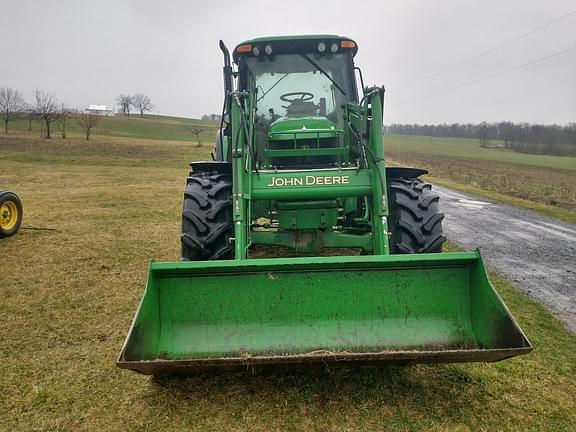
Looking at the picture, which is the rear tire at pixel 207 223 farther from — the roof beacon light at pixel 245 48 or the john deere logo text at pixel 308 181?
the roof beacon light at pixel 245 48

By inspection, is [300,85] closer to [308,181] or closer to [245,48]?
[245,48]

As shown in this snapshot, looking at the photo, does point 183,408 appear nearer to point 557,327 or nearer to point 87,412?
point 87,412

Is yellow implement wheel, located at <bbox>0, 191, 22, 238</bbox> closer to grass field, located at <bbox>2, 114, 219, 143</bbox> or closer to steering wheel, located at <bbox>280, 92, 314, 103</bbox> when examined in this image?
steering wheel, located at <bbox>280, 92, 314, 103</bbox>

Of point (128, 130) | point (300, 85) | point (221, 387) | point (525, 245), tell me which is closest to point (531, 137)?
point (128, 130)

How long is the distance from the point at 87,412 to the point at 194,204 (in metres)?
2.11

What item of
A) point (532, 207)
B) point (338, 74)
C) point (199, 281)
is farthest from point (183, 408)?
point (532, 207)

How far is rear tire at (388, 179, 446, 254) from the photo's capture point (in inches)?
175

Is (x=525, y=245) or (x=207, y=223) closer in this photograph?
(x=207, y=223)

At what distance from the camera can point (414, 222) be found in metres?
4.52

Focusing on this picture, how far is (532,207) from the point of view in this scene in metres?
13.2

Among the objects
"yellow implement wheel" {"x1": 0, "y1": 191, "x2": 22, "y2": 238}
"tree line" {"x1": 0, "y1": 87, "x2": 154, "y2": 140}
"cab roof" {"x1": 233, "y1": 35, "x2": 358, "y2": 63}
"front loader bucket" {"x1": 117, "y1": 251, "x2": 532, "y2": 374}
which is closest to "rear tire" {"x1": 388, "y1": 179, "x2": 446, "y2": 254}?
"front loader bucket" {"x1": 117, "y1": 251, "x2": 532, "y2": 374}

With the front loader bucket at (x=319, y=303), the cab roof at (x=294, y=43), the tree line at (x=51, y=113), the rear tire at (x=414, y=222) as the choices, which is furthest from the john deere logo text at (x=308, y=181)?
the tree line at (x=51, y=113)

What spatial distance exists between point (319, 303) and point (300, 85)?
2.99 m

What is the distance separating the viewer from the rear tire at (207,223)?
4.45 metres
